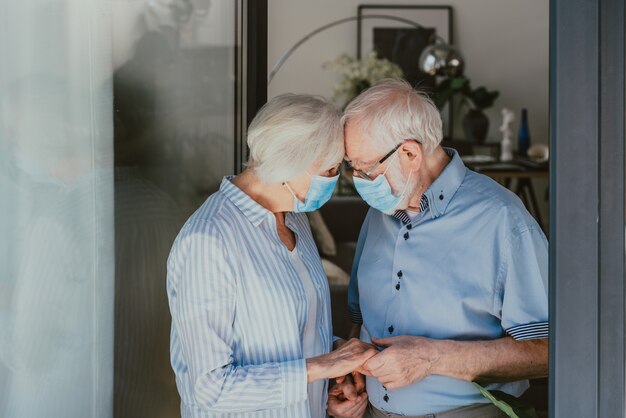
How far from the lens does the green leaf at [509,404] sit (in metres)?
1.69

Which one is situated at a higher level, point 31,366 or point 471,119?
point 471,119

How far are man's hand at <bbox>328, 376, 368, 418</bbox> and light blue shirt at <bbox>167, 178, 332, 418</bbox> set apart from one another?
0.22 metres

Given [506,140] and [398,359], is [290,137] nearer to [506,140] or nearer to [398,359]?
[398,359]

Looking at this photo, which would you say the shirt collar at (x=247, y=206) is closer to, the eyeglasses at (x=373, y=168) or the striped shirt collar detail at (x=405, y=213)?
the eyeglasses at (x=373, y=168)

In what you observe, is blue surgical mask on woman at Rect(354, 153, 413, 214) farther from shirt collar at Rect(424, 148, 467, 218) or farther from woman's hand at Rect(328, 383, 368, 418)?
woman's hand at Rect(328, 383, 368, 418)

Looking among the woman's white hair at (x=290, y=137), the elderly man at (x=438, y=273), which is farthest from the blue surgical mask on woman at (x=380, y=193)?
the woman's white hair at (x=290, y=137)

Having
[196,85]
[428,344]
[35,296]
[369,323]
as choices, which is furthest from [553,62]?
[196,85]

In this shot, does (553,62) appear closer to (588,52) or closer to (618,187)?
(588,52)

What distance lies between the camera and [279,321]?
1.71 m

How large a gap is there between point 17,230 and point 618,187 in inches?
42.3

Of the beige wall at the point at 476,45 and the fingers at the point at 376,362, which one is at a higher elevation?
the beige wall at the point at 476,45

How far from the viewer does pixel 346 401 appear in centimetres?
199

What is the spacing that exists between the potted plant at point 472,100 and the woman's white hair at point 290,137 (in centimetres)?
578

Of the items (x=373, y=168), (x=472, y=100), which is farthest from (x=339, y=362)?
(x=472, y=100)
